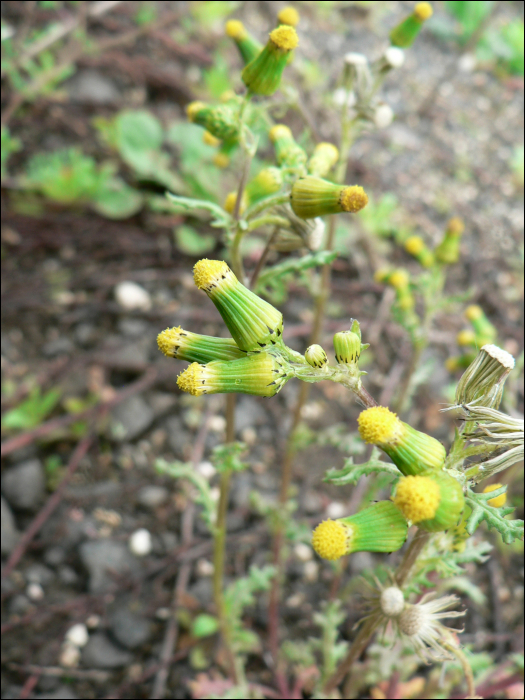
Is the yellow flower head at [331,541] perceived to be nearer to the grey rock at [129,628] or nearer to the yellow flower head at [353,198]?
the yellow flower head at [353,198]

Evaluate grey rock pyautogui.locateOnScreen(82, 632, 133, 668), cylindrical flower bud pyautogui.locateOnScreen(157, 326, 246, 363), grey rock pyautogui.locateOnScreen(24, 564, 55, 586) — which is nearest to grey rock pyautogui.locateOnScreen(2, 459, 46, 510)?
grey rock pyautogui.locateOnScreen(24, 564, 55, 586)

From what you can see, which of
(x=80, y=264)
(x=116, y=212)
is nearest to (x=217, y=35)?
(x=116, y=212)

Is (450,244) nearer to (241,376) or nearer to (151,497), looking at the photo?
(241,376)

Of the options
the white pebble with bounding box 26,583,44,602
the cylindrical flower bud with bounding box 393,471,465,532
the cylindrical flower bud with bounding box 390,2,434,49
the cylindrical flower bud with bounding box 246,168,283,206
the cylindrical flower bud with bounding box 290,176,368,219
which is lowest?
the white pebble with bounding box 26,583,44,602

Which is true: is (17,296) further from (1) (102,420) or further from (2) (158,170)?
(2) (158,170)

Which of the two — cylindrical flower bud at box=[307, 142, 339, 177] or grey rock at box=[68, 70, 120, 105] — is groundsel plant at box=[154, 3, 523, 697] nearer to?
cylindrical flower bud at box=[307, 142, 339, 177]

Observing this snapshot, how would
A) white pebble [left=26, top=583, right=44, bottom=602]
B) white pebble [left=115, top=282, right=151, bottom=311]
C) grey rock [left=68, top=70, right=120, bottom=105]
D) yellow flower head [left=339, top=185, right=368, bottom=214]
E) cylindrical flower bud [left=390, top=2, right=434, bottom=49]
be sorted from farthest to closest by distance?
grey rock [left=68, top=70, right=120, bottom=105], white pebble [left=115, top=282, right=151, bottom=311], white pebble [left=26, top=583, right=44, bottom=602], cylindrical flower bud [left=390, top=2, right=434, bottom=49], yellow flower head [left=339, top=185, right=368, bottom=214]

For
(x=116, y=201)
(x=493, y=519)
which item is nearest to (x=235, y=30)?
(x=116, y=201)
